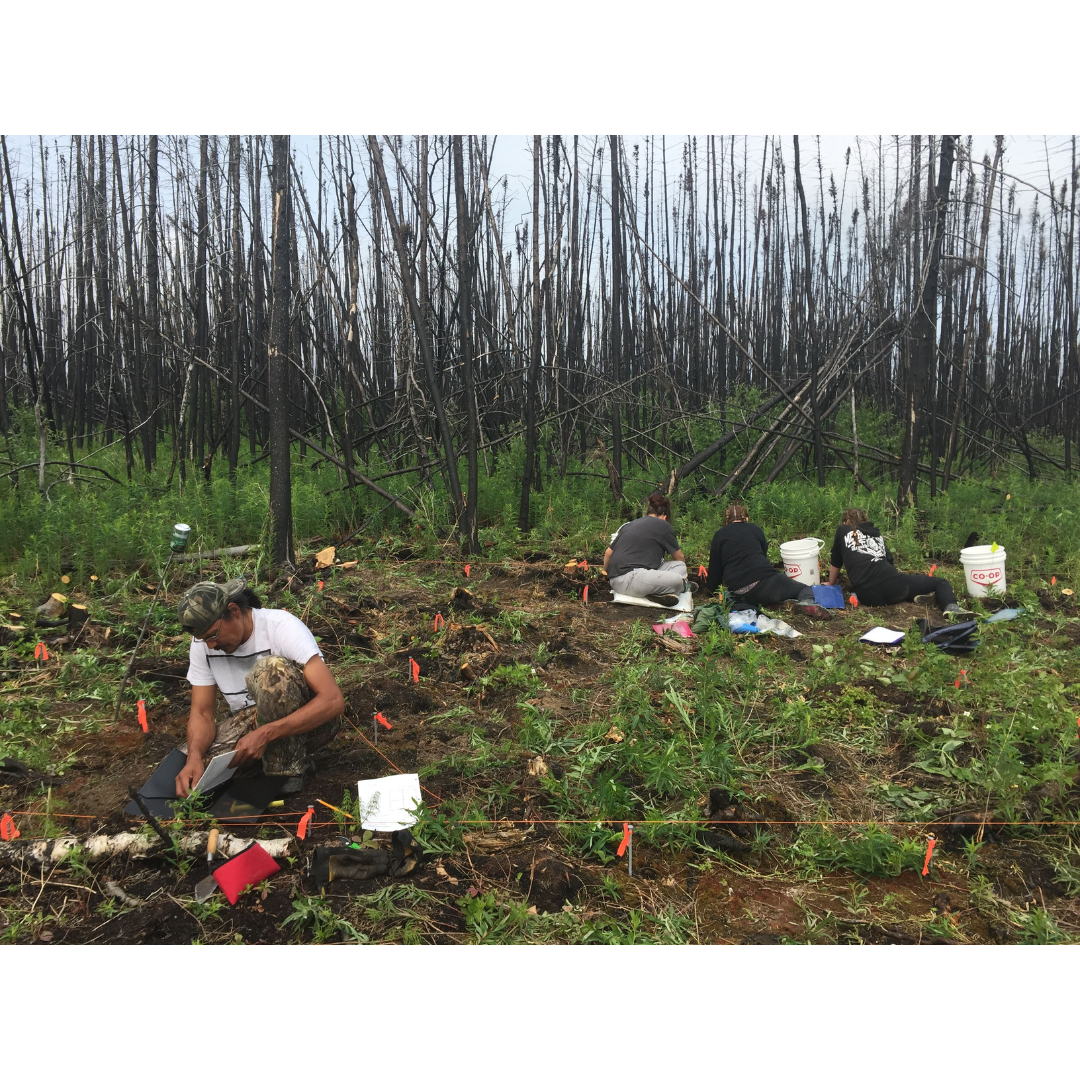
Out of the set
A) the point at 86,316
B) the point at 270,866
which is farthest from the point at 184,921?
the point at 86,316

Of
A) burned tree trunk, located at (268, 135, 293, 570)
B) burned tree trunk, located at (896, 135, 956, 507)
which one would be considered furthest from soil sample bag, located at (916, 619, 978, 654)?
burned tree trunk, located at (268, 135, 293, 570)

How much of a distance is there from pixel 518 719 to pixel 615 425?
3.28 meters

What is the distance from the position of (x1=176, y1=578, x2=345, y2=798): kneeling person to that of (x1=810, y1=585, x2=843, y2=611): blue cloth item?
10.0 ft

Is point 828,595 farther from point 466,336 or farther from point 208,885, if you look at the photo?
point 208,885

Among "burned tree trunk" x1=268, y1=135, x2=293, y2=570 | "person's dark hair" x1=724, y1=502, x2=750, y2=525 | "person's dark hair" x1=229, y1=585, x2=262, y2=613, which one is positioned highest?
"burned tree trunk" x1=268, y1=135, x2=293, y2=570

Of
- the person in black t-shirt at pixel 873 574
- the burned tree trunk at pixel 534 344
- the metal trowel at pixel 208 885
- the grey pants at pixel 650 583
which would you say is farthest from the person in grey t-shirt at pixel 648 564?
the metal trowel at pixel 208 885

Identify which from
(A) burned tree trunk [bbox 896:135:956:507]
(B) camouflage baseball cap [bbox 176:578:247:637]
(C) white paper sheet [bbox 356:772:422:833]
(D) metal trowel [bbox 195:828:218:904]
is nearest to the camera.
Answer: (D) metal trowel [bbox 195:828:218:904]

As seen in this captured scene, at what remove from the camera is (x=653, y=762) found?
8.00 feet

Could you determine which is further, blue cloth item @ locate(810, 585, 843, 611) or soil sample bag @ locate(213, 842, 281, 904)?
blue cloth item @ locate(810, 585, 843, 611)

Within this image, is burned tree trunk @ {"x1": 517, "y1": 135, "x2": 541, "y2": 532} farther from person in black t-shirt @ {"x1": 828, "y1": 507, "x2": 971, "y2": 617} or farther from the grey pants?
person in black t-shirt @ {"x1": 828, "y1": 507, "x2": 971, "y2": 617}

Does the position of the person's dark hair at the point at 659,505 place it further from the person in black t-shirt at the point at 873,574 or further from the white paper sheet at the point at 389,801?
the white paper sheet at the point at 389,801

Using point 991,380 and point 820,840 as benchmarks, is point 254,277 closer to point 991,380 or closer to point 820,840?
point 820,840

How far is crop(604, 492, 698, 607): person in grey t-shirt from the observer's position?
14.8ft

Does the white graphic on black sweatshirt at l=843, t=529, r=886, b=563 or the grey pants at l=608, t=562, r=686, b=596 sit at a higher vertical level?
the white graphic on black sweatshirt at l=843, t=529, r=886, b=563
